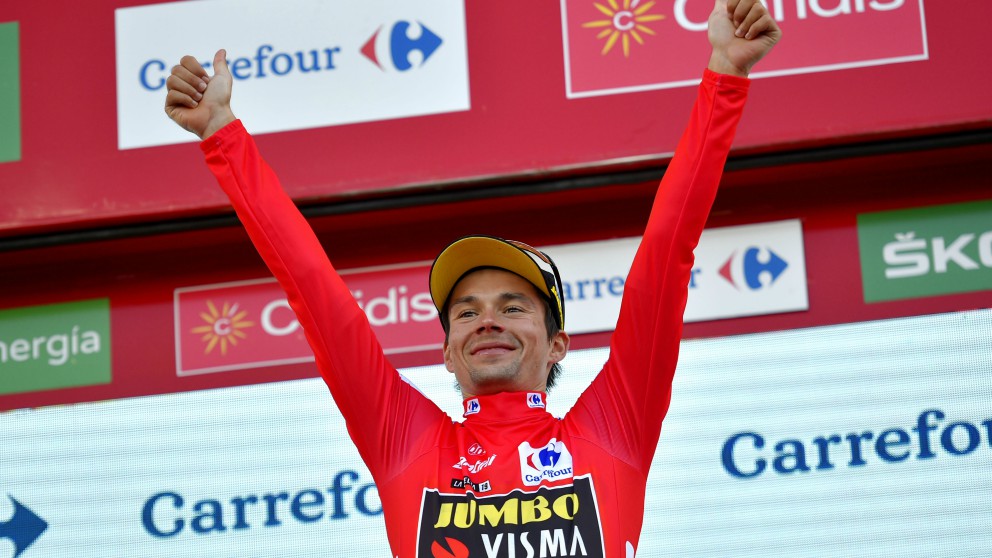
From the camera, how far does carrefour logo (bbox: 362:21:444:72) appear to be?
2.70 m

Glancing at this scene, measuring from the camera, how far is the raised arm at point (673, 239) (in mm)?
1743

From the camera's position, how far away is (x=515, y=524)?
5.58ft

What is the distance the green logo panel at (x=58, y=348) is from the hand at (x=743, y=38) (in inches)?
59.8

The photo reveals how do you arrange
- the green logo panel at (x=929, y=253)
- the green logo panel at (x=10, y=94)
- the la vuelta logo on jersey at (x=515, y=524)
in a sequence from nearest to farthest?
the la vuelta logo on jersey at (x=515, y=524) → the green logo panel at (x=929, y=253) → the green logo panel at (x=10, y=94)

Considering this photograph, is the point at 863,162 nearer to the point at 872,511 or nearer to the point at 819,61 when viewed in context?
the point at 819,61

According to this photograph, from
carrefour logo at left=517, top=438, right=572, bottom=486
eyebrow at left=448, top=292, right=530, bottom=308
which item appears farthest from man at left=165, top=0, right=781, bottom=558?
eyebrow at left=448, top=292, right=530, bottom=308

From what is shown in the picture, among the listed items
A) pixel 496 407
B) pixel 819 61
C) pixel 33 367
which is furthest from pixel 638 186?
pixel 33 367

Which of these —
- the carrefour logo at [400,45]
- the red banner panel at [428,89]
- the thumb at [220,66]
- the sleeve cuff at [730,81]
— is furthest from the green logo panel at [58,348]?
the sleeve cuff at [730,81]

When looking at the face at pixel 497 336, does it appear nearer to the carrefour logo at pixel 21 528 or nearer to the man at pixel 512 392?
the man at pixel 512 392

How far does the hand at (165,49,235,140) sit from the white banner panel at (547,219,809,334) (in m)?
Answer: 0.99

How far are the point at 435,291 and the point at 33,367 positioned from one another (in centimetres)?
117

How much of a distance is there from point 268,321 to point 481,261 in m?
0.87

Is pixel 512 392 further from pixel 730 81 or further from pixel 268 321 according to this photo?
pixel 268 321

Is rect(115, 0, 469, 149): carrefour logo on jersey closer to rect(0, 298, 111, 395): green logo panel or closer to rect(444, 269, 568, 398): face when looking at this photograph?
rect(0, 298, 111, 395): green logo panel
